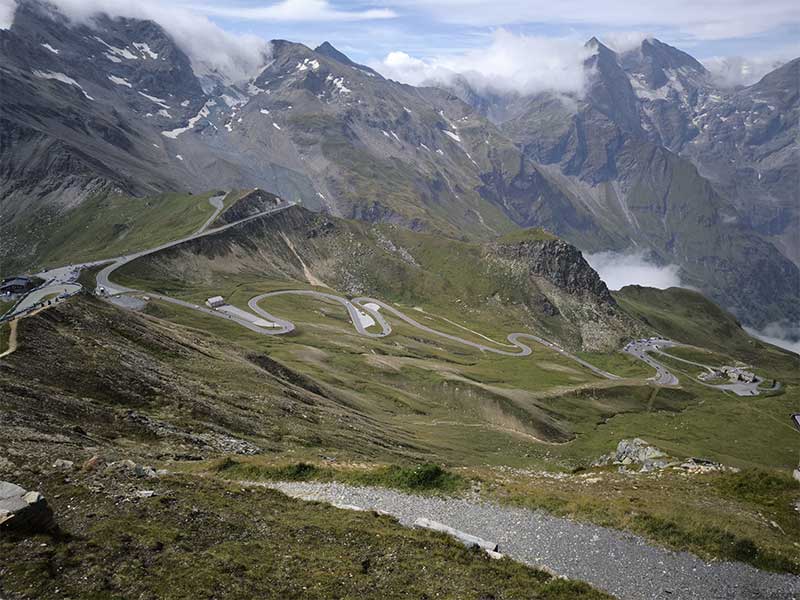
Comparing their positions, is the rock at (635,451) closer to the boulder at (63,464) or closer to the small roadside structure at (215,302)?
the boulder at (63,464)

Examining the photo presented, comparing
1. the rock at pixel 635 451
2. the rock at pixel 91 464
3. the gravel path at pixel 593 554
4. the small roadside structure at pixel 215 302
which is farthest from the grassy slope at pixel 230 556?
the small roadside structure at pixel 215 302

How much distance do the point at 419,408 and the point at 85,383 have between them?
74.8 m

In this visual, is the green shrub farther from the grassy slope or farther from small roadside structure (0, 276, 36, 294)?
small roadside structure (0, 276, 36, 294)

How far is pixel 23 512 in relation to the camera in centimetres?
2288

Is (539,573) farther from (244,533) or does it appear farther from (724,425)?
(724,425)

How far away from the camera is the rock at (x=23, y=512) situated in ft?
73.8

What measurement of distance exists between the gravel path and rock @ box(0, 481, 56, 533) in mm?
15780

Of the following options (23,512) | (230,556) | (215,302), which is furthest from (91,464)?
(215,302)

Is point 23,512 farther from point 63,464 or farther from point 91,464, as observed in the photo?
point 63,464

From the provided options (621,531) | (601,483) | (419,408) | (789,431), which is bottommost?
(789,431)

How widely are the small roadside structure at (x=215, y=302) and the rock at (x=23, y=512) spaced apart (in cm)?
16423

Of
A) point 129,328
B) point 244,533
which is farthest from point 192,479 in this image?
point 129,328

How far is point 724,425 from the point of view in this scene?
618 ft

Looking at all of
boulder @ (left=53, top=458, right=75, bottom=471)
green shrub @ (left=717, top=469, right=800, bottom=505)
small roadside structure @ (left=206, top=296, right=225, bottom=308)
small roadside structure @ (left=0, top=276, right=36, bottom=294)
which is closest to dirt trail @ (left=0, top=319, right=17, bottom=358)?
boulder @ (left=53, top=458, right=75, bottom=471)
